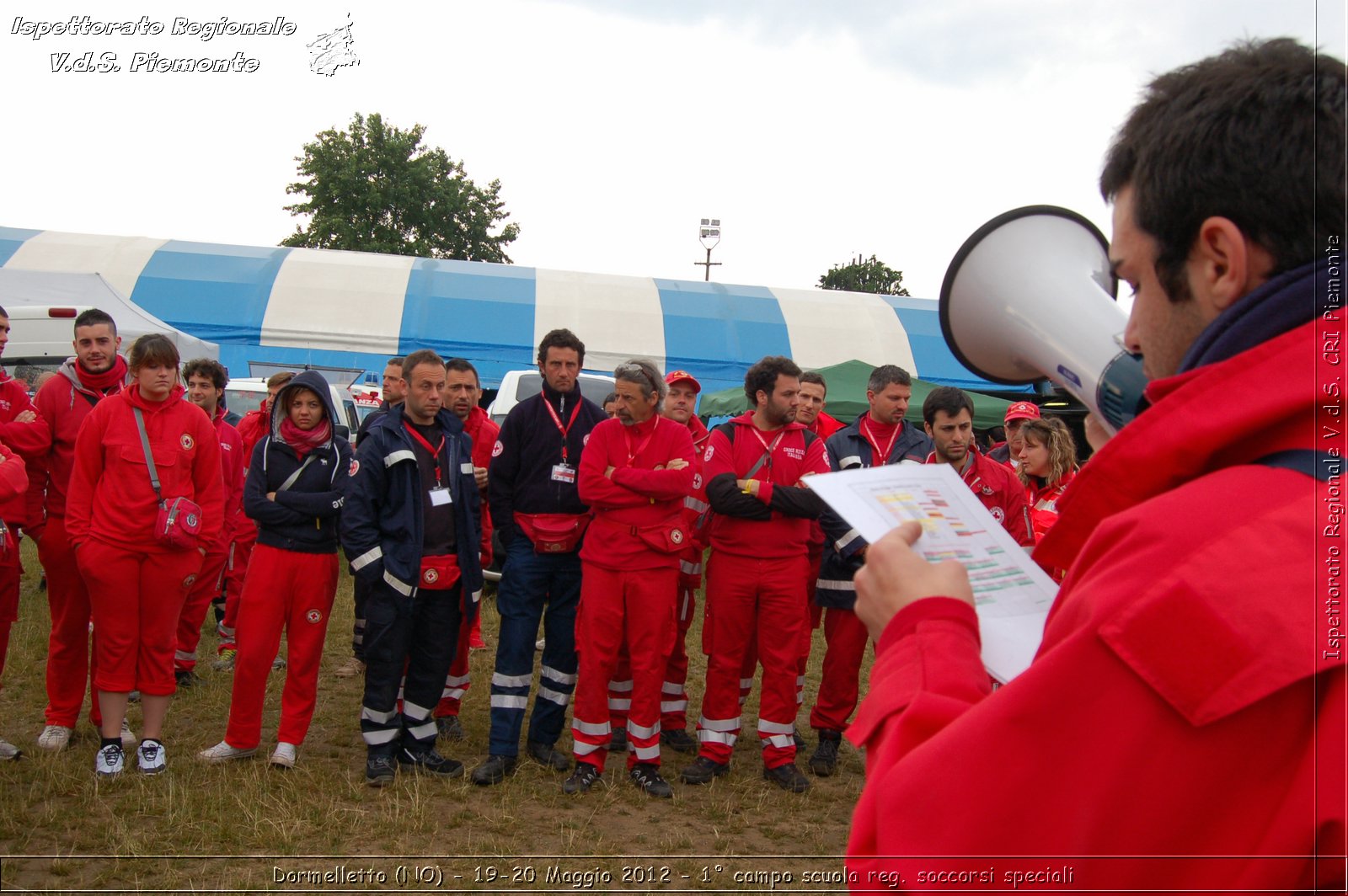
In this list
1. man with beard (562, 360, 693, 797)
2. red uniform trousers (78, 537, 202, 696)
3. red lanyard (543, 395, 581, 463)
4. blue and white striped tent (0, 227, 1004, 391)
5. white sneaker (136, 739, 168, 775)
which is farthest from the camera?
blue and white striped tent (0, 227, 1004, 391)

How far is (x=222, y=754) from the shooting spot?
17.7ft

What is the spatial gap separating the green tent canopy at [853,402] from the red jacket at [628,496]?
7.25 meters

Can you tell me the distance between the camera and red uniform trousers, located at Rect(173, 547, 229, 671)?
22.9 ft

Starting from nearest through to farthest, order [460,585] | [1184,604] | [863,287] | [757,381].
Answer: [1184,604], [460,585], [757,381], [863,287]

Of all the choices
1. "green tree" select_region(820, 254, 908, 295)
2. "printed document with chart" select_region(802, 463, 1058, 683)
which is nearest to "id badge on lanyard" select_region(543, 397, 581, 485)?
"printed document with chart" select_region(802, 463, 1058, 683)

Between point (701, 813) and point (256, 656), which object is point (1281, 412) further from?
point (256, 656)

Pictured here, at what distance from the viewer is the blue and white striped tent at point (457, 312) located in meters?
20.8

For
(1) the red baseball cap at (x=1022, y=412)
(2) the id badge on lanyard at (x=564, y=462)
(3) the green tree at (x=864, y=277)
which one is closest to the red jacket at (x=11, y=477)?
(2) the id badge on lanyard at (x=564, y=462)

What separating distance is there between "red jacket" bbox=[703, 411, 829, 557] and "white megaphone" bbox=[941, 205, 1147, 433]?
3381 millimetres

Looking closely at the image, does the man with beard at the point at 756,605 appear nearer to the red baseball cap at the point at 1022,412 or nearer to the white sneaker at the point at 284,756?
the white sneaker at the point at 284,756

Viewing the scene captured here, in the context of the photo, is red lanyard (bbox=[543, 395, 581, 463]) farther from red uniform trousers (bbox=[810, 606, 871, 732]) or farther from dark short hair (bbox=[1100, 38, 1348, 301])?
dark short hair (bbox=[1100, 38, 1348, 301])

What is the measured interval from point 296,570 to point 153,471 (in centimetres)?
92

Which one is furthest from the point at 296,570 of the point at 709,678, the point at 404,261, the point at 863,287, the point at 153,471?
the point at 863,287

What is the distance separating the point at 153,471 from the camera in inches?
202
